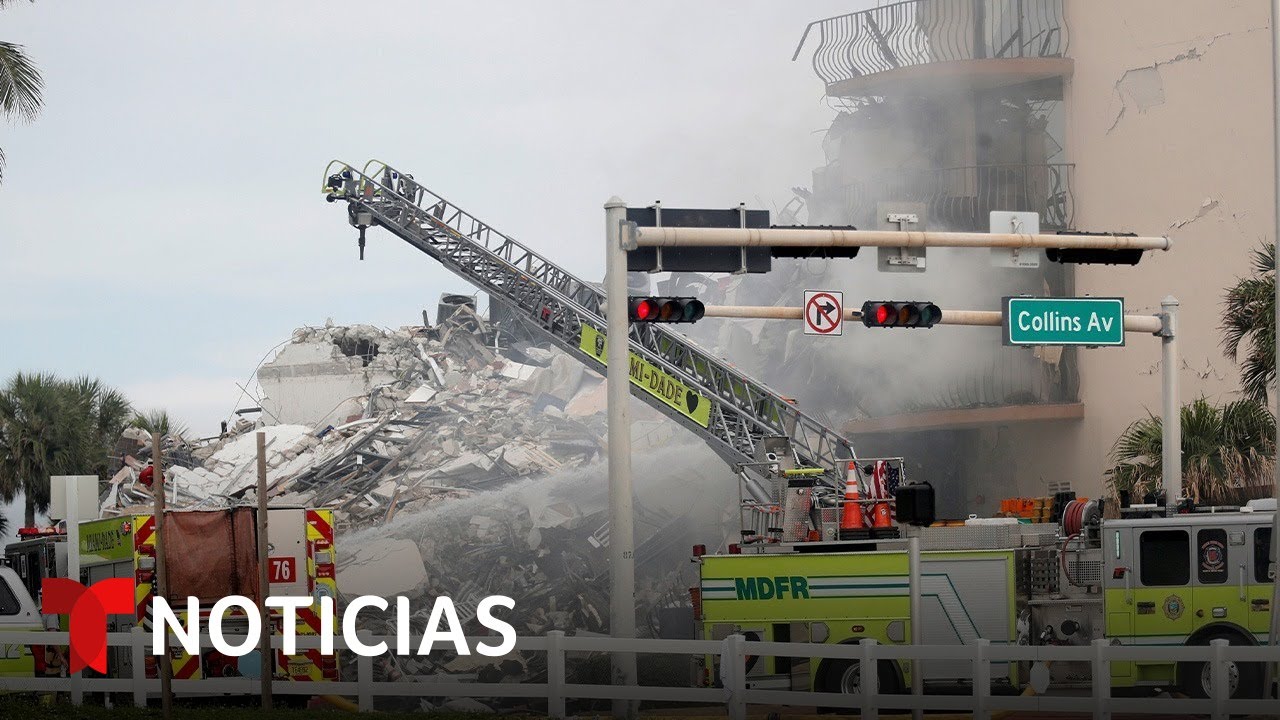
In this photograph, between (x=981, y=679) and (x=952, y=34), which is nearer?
(x=981, y=679)

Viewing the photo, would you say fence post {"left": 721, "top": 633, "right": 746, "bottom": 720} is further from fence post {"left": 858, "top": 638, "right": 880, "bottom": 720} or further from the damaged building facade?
the damaged building facade

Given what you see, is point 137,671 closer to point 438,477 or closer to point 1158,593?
point 1158,593

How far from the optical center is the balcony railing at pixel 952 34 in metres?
38.2

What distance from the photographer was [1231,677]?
53.5ft

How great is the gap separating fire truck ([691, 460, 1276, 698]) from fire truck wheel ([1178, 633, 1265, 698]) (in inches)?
0.9

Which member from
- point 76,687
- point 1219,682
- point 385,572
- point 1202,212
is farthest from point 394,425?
point 1219,682

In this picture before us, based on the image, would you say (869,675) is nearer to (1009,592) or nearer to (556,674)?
(556,674)

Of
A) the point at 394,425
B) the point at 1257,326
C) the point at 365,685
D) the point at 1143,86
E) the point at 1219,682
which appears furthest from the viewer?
the point at 394,425

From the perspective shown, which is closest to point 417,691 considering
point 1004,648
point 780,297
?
point 1004,648

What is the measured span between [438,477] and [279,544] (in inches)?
730

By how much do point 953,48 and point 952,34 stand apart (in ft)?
1.13

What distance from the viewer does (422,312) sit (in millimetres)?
48812

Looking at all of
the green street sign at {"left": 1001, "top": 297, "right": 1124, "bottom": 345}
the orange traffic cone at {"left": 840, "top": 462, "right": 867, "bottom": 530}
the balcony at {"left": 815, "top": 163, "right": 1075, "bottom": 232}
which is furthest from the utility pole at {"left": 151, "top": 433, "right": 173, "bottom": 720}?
the balcony at {"left": 815, "top": 163, "right": 1075, "bottom": 232}

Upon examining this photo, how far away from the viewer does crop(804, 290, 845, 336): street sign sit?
22.0 meters
